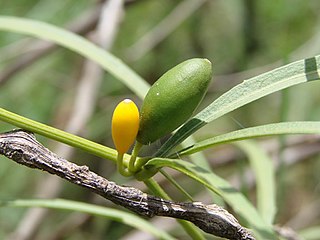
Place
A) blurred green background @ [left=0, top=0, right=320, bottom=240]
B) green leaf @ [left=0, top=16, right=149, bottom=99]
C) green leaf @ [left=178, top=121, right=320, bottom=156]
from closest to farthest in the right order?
green leaf @ [left=178, top=121, right=320, bottom=156] < green leaf @ [left=0, top=16, right=149, bottom=99] < blurred green background @ [left=0, top=0, right=320, bottom=240]

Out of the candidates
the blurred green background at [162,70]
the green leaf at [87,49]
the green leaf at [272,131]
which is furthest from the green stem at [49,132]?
the blurred green background at [162,70]

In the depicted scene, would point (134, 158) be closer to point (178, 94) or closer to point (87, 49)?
point (178, 94)

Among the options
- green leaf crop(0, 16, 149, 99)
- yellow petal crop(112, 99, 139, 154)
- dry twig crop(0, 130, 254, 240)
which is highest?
green leaf crop(0, 16, 149, 99)

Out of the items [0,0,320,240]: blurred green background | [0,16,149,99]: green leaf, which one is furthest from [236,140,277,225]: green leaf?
[0,0,320,240]: blurred green background

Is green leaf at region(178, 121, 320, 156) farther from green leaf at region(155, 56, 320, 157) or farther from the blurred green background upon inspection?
the blurred green background

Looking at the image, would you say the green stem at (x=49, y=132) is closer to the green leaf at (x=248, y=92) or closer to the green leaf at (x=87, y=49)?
the green leaf at (x=248, y=92)

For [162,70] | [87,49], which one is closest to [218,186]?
[87,49]
